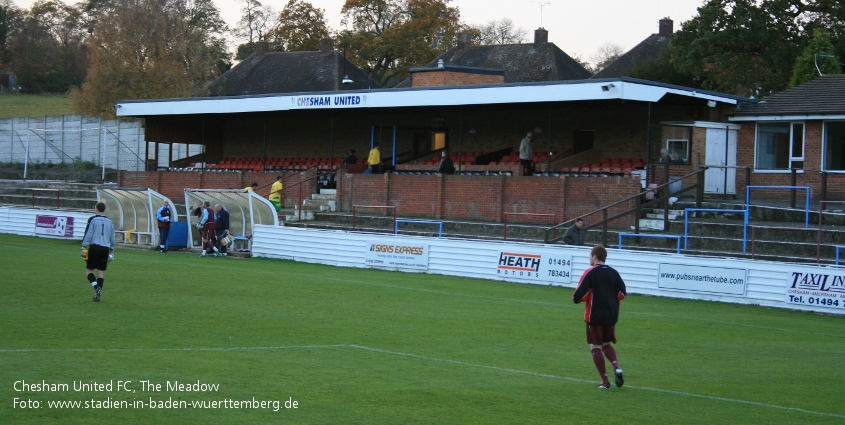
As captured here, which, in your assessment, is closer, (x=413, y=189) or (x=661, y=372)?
(x=661, y=372)

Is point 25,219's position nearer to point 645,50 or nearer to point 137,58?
point 137,58

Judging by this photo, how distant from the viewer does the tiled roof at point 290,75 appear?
68875 millimetres

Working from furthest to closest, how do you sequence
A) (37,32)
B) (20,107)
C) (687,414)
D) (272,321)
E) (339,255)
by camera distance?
(37,32)
(20,107)
(339,255)
(272,321)
(687,414)

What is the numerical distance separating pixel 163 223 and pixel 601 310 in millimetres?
22351

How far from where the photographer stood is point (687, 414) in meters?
9.14

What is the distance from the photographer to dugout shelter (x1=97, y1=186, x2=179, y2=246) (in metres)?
31.2

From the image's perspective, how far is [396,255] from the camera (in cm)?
2569

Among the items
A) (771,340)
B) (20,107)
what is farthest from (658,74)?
(20,107)

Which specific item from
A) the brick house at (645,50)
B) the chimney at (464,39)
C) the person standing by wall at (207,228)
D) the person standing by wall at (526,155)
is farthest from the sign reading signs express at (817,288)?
the chimney at (464,39)

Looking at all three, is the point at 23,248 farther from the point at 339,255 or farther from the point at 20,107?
the point at 20,107

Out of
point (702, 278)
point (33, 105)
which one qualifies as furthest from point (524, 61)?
point (702, 278)

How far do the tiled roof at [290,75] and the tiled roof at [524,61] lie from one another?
5.93 meters

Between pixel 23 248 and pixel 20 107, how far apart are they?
6059 cm

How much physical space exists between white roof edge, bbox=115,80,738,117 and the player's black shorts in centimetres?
1715
